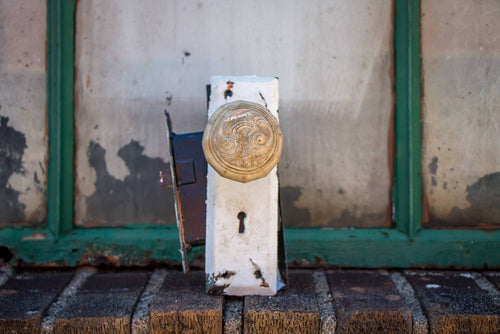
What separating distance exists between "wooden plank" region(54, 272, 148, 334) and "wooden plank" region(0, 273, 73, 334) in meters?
0.07

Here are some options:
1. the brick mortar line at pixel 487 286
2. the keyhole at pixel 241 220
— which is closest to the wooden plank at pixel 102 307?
the keyhole at pixel 241 220

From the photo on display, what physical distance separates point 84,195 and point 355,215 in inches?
42.5

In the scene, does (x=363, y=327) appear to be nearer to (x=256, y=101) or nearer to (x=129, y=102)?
(x=256, y=101)

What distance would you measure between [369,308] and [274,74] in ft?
3.07

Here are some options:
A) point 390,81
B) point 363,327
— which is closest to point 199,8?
point 390,81

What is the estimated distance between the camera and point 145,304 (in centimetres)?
134

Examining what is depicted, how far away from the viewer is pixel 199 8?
1726 millimetres

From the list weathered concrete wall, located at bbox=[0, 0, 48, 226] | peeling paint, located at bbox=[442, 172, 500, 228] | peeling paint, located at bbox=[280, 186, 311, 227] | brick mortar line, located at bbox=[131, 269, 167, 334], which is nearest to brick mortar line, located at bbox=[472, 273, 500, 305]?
peeling paint, located at bbox=[442, 172, 500, 228]

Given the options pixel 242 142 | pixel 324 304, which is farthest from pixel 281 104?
pixel 324 304

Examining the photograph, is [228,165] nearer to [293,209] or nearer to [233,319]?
[233,319]

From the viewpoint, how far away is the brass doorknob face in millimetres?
1120

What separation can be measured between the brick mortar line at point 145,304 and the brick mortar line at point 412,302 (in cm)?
77

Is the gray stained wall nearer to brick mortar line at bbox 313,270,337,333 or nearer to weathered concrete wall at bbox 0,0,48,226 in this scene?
weathered concrete wall at bbox 0,0,48,226

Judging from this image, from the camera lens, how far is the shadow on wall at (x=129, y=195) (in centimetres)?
174
